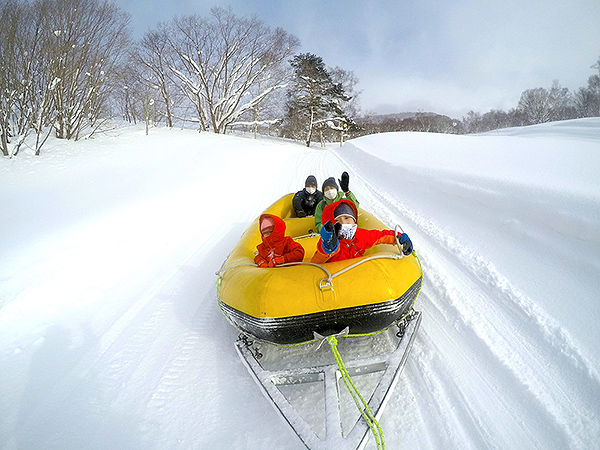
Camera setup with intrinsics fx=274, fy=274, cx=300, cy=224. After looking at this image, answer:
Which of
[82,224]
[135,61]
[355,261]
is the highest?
[135,61]

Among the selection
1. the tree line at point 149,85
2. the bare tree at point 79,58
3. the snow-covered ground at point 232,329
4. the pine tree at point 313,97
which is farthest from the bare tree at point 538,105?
the bare tree at point 79,58

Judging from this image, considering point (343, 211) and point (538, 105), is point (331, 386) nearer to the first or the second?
point (343, 211)

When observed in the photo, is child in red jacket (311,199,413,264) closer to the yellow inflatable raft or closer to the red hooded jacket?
the red hooded jacket

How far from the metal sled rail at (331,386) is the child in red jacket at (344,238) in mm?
717

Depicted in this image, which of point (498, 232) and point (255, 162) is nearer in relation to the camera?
point (498, 232)

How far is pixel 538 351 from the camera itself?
1888 mm

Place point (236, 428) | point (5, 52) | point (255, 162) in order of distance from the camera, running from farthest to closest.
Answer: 1. point (255, 162)
2. point (5, 52)
3. point (236, 428)

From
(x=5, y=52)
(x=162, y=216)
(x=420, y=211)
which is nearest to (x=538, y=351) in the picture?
(x=420, y=211)

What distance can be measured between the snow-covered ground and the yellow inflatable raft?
41cm

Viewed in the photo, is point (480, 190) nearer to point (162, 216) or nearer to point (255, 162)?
point (162, 216)

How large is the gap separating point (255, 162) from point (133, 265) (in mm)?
9680

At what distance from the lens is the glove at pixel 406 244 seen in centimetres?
233

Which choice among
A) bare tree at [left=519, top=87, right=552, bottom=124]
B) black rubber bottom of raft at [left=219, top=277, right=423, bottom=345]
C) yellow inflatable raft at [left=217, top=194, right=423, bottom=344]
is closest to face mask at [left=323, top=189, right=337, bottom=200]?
yellow inflatable raft at [left=217, top=194, right=423, bottom=344]

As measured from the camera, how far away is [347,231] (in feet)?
7.13
